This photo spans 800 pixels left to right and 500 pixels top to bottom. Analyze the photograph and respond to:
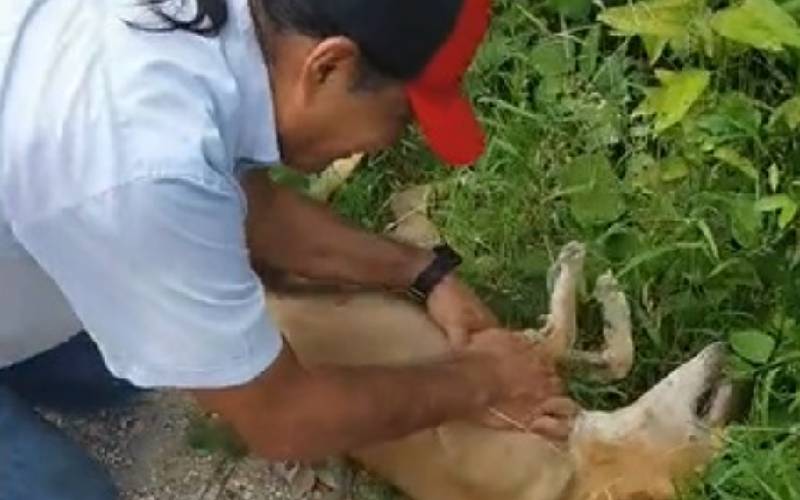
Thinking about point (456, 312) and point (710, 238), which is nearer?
point (456, 312)

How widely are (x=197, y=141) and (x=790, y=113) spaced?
1.20 m

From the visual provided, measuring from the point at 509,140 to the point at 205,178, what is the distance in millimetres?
1141

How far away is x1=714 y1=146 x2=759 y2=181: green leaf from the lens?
9.98 feet

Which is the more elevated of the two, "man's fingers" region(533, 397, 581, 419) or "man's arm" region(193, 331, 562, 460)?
"man's arm" region(193, 331, 562, 460)

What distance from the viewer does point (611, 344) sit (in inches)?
115

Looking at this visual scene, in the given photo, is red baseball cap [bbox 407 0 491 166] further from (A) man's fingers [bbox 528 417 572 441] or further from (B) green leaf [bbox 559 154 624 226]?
(B) green leaf [bbox 559 154 624 226]

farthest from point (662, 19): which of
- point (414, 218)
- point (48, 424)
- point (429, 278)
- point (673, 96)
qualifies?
point (48, 424)

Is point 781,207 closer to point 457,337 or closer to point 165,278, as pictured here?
point 457,337

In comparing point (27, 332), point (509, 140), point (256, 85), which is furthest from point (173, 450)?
point (256, 85)

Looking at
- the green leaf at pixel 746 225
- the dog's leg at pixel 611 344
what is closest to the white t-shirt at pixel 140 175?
the dog's leg at pixel 611 344

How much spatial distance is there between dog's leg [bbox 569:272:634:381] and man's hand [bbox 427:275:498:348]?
6.0 inches

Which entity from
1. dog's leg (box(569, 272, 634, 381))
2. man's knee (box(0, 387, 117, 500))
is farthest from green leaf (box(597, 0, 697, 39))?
man's knee (box(0, 387, 117, 500))

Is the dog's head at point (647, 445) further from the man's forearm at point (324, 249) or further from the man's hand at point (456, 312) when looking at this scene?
the man's forearm at point (324, 249)

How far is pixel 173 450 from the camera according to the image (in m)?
3.08
